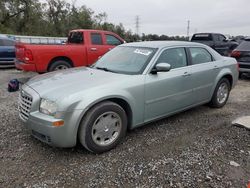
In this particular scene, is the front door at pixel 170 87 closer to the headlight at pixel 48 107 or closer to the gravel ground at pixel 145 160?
the gravel ground at pixel 145 160

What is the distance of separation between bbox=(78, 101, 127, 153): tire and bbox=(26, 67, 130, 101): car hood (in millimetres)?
329

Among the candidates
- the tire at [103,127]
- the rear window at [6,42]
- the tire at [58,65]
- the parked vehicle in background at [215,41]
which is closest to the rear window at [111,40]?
the tire at [58,65]

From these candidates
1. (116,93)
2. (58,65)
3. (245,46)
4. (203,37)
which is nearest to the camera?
(116,93)

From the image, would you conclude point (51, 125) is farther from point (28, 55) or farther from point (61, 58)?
point (61, 58)

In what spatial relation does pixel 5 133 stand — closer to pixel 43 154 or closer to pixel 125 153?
pixel 43 154

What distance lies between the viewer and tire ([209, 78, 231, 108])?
202 inches

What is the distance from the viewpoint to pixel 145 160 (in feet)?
10.4

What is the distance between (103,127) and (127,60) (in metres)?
1.39

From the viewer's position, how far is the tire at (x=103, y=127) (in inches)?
122

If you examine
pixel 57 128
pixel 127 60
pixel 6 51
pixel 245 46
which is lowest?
pixel 57 128

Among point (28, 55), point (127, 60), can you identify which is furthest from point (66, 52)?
point (127, 60)

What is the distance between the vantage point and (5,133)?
12.9 ft

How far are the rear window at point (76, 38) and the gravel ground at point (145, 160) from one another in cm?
481

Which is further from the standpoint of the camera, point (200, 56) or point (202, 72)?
point (200, 56)
